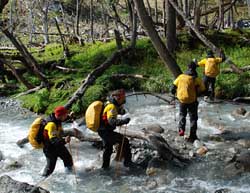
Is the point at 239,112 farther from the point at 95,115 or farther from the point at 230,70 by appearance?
the point at 95,115

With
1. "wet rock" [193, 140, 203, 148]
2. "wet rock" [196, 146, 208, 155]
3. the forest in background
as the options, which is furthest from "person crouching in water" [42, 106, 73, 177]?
the forest in background

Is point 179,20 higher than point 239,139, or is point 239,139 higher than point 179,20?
point 179,20

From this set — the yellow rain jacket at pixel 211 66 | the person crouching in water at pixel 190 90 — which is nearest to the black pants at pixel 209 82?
the yellow rain jacket at pixel 211 66

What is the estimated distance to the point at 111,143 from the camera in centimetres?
1094

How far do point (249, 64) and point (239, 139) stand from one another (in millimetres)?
7628

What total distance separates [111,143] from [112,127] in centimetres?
43

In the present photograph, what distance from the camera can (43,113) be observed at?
1755 centimetres

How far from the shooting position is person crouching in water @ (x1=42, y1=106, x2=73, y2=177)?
1005 centimetres

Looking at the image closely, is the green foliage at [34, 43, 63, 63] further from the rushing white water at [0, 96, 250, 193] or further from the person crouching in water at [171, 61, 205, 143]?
the person crouching in water at [171, 61, 205, 143]

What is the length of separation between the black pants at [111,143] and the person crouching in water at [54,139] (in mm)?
888

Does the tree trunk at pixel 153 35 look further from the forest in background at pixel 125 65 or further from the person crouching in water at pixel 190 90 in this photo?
the person crouching in water at pixel 190 90

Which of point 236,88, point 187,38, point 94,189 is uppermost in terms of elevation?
point 187,38

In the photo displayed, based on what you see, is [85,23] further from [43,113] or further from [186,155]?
[186,155]

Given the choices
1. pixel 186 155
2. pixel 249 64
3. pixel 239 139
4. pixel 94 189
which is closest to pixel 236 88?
pixel 249 64
